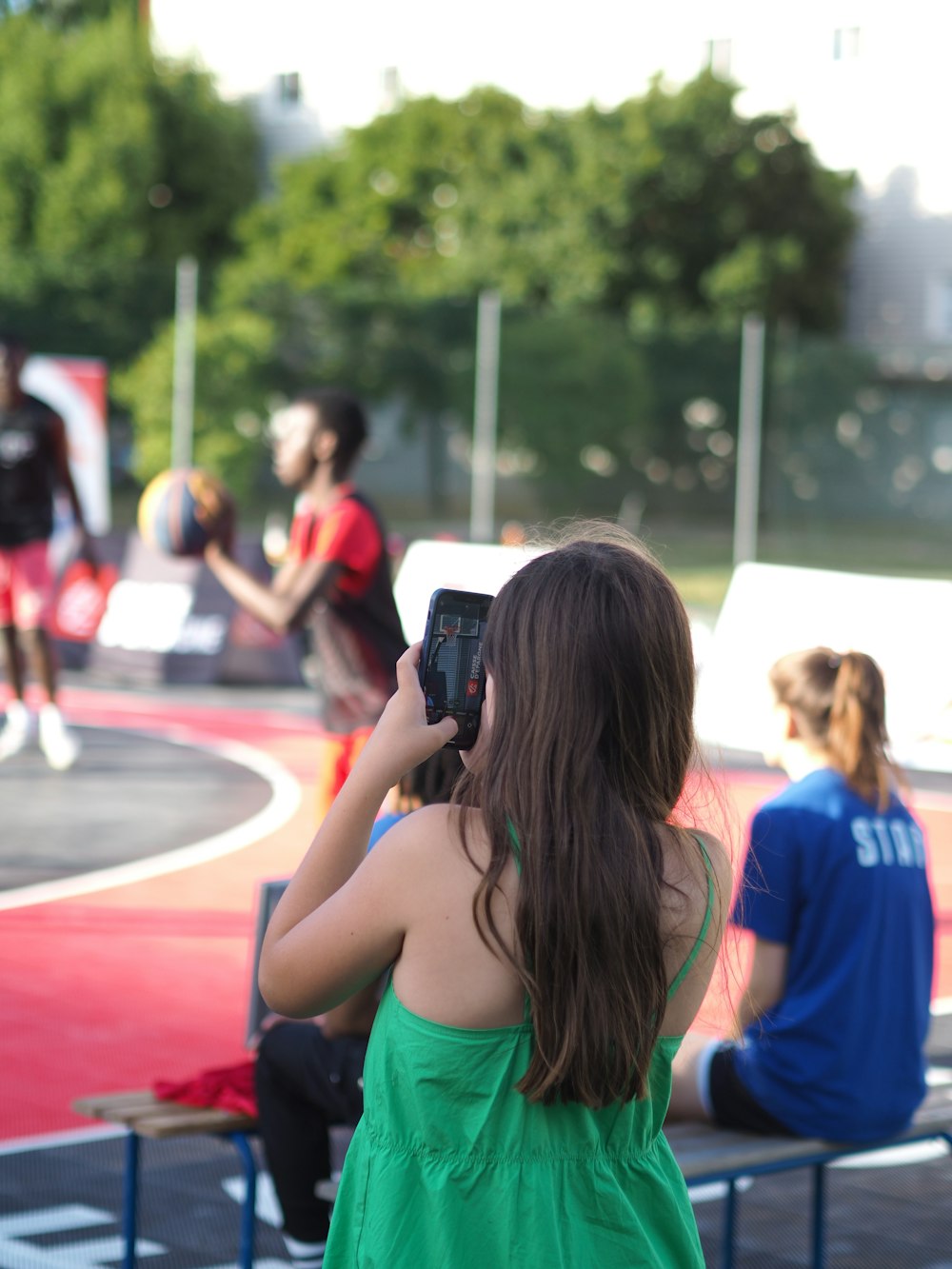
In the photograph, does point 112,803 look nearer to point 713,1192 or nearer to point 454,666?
point 713,1192

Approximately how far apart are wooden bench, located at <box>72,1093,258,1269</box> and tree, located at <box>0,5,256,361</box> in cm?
4174

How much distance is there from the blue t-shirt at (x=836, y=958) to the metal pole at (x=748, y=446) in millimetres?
16687

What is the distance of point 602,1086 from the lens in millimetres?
2066

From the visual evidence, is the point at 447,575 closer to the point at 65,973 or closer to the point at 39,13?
the point at 65,973

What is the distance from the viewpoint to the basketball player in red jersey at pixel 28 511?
10633 mm

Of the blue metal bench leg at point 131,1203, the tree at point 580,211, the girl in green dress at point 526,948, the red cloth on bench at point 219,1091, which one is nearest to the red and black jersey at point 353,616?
the red cloth on bench at point 219,1091

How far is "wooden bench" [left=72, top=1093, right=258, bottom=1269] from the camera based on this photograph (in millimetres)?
3438

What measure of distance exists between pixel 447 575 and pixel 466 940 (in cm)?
837

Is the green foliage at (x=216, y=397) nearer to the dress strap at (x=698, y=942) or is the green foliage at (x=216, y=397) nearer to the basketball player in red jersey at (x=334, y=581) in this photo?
the basketball player in red jersey at (x=334, y=581)

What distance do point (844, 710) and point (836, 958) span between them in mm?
Result: 505

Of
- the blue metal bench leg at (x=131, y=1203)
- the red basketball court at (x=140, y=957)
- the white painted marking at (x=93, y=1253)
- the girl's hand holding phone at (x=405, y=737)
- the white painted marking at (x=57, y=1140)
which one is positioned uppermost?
the girl's hand holding phone at (x=405, y=737)

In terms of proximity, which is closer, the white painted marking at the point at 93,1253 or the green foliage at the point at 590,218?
the white painted marking at the point at 93,1253

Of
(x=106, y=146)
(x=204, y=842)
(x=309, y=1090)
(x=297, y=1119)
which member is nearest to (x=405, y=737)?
(x=309, y=1090)

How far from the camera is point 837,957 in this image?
3.62 meters
